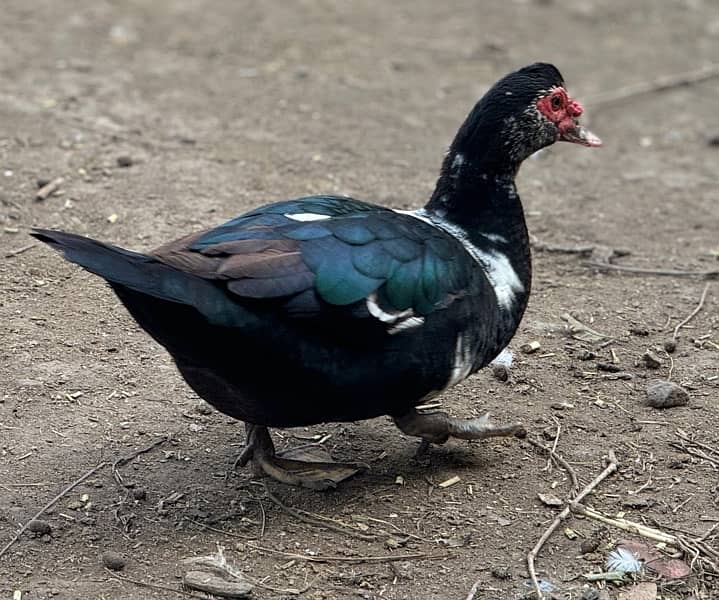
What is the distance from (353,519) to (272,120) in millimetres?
3858

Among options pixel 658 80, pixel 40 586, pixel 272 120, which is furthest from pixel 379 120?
pixel 40 586

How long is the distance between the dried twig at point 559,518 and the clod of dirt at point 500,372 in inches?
24.8

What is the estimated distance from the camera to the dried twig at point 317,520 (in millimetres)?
3854

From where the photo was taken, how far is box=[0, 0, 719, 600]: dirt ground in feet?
12.5

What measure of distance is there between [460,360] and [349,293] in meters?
0.52

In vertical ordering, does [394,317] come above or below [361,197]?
above

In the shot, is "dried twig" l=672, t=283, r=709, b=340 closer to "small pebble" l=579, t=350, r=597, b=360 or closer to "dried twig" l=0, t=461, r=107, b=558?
"small pebble" l=579, t=350, r=597, b=360

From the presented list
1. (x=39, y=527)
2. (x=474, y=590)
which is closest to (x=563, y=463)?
(x=474, y=590)

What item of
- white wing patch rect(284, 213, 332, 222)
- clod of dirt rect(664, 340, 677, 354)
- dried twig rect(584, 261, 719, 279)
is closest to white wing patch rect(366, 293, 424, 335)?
white wing patch rect(284, 213, 332, 222)

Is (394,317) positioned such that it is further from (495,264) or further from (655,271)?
(655,271)

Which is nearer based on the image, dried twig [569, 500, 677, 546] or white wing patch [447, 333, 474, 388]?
dried twig [569, 500, 677, 546]

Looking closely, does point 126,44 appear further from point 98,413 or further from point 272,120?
point 98,413

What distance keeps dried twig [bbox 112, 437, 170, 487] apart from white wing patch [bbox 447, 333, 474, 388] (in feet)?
3.53

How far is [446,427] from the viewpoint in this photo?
4219mm
